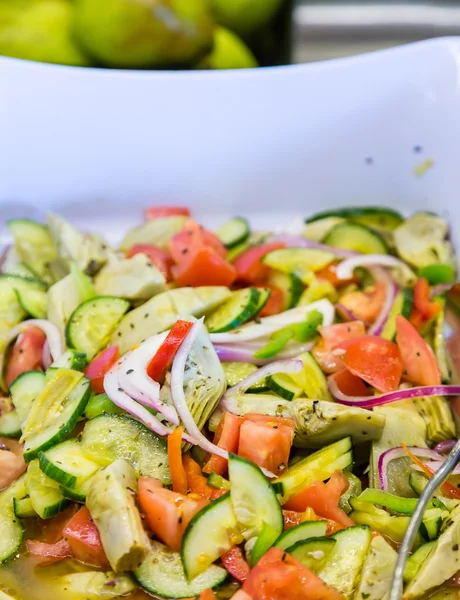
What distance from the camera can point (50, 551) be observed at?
1.85 meters

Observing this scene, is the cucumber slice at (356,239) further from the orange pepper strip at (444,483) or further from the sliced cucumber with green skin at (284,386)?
Result: the orange pepper strip at (444,483)

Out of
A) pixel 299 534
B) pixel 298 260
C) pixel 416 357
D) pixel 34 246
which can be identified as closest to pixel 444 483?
pixel 416 357

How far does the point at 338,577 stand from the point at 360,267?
1.21 metres

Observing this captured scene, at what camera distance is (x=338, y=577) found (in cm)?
172

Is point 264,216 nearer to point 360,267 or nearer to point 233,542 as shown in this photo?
point 360,267

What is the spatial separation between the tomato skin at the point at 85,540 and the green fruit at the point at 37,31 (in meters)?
1.98

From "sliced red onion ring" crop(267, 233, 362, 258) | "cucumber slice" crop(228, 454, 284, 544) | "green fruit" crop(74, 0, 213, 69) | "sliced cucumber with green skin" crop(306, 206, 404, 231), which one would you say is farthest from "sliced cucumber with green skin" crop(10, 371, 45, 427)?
"green fruit" crop(74, 0, 213, 69)

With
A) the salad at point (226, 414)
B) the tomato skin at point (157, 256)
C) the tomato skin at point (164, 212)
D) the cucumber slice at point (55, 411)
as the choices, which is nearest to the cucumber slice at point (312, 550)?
the salad at point (226, 414)

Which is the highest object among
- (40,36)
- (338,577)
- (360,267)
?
(40,36)

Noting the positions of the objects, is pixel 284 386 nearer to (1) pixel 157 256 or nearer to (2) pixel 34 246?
(1) pixel 157 256

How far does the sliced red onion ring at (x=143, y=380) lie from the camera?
191 cm

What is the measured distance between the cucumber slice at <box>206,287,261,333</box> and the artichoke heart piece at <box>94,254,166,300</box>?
0.74 ft

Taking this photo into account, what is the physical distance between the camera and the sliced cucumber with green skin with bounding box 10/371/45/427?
211cm

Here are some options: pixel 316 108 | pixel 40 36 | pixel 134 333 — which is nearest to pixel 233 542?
pixel 134 333
